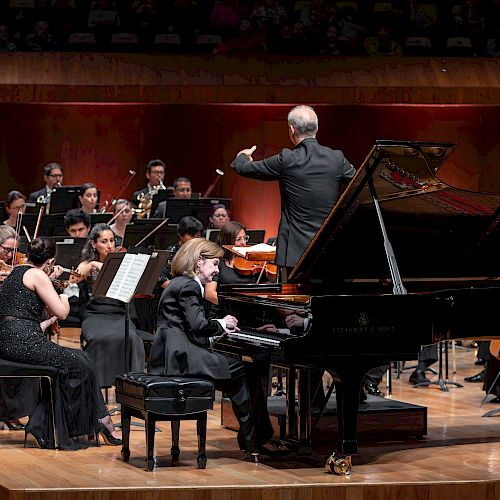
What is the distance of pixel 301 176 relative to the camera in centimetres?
536

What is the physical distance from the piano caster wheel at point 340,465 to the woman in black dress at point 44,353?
1264mm

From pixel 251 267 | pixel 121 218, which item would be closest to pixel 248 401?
pixel 251 267

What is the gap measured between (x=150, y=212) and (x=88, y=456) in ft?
13.3

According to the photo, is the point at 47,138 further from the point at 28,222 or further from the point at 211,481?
the point at 211,481

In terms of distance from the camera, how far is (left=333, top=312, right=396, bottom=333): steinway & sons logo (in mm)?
4633

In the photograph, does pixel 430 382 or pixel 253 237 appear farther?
pixel 253 237

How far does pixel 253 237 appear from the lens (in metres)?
8.27

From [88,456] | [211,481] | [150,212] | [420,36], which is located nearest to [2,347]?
[88,456]

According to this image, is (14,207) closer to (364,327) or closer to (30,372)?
(30,372)

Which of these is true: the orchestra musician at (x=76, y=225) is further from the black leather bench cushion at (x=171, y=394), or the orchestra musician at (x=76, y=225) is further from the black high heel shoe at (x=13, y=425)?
the black leather bench cushion at (x=171, y=394)

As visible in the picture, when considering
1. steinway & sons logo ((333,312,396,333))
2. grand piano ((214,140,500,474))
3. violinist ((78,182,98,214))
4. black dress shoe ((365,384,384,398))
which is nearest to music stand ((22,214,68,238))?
violinist ((78,182,98,214))

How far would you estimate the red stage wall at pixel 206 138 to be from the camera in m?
11.2

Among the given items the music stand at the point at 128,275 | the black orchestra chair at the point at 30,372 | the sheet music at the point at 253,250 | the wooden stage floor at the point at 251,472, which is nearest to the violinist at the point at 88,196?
the sheet music at the point at 253,250

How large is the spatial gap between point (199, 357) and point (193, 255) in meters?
0.47
